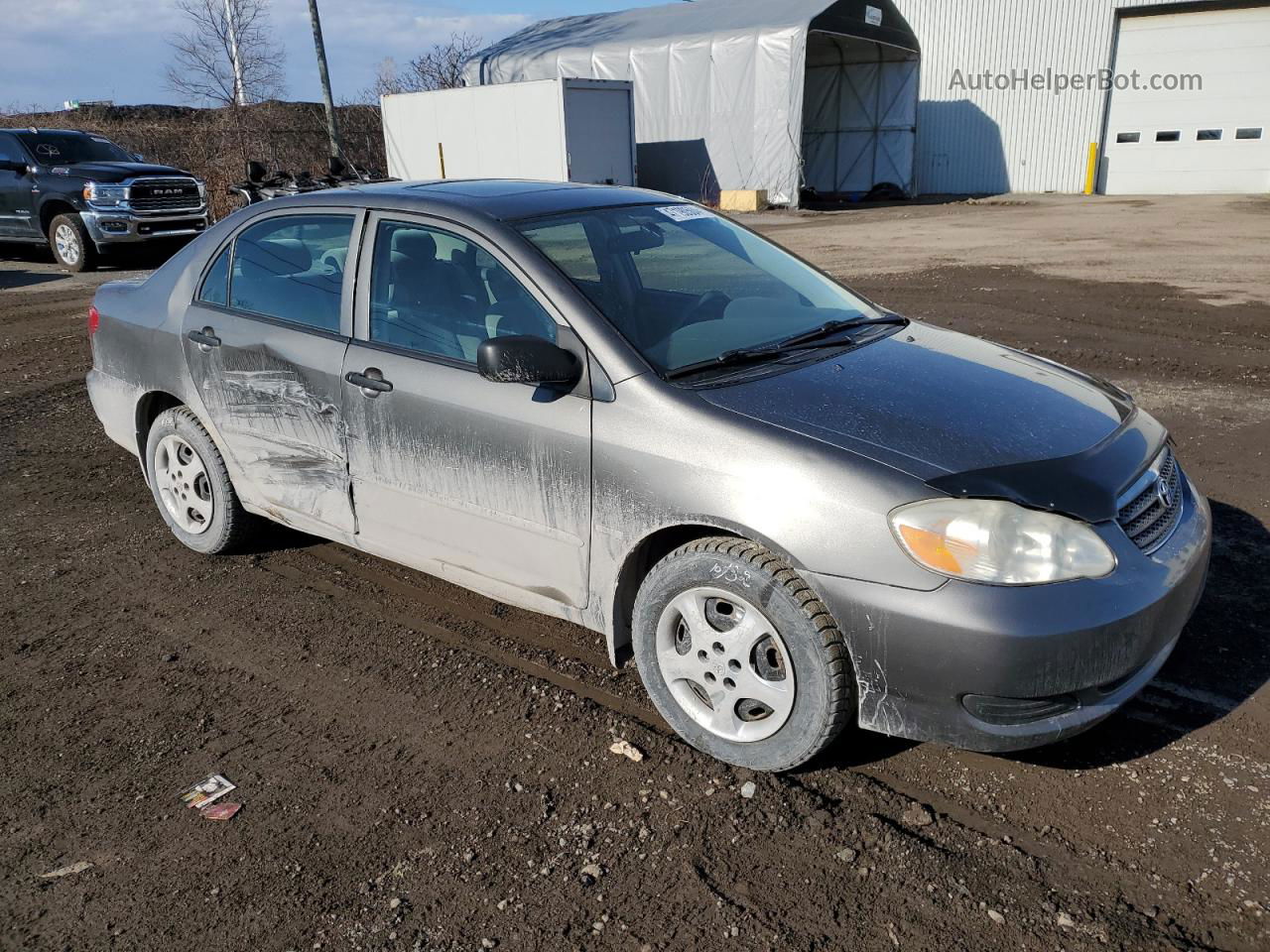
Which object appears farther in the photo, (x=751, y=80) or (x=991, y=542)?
(x=751, y=80)

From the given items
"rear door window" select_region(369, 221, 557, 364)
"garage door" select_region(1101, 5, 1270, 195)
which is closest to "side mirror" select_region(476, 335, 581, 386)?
"rear door window" select_region(369, 221, 557, 364)

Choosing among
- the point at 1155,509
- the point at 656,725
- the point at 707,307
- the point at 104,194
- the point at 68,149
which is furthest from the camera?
the point at 68,149

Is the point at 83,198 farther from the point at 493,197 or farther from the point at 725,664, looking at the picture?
the point at 725,664

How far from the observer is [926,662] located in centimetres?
271

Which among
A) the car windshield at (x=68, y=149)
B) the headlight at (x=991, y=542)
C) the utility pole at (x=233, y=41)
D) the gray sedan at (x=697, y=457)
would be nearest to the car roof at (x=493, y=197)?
the gray sedan at (x=697, y=457)

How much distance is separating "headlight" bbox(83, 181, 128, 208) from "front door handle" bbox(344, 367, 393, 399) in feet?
46.0

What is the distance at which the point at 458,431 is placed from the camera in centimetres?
355

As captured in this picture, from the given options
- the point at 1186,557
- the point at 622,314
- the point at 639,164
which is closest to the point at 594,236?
the point at 622,314

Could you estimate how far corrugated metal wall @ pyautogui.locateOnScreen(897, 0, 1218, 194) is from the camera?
26969mm

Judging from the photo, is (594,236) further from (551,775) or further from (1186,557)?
(1186,557)

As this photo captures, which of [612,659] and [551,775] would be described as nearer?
[551,775]

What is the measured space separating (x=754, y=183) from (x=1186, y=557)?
2445 cm

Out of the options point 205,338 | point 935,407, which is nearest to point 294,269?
point 205,338

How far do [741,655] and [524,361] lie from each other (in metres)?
1.14
